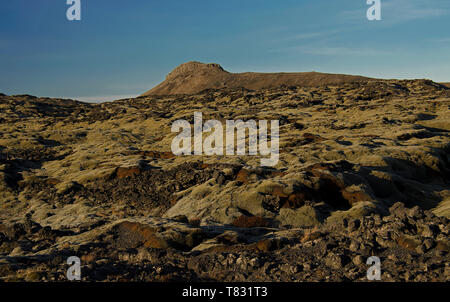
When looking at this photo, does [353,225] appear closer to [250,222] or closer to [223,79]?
[250,222]

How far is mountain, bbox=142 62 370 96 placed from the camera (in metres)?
119

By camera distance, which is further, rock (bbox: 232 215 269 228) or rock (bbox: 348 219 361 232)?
rock (bbox: 232 215 269 228)

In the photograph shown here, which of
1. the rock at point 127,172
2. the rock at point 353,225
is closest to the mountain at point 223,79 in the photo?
the rock at point 127,172

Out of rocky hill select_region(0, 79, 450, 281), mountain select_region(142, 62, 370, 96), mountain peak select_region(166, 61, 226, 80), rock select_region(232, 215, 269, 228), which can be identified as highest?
mountain peak select_region(166, 61, 226, 80)

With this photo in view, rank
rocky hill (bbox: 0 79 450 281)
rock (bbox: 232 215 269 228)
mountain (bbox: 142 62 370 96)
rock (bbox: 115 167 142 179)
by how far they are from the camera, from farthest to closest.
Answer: mountain (bbox: 142 62 370 96) < rock (bbox: 115 167 142 179) < rock (bbox: 232 215 269 228) < rocky hill (bbox: 0 79 450 281)

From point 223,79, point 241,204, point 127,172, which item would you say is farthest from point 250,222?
point 223,79

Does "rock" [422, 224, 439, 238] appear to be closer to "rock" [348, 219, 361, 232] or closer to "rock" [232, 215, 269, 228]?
→ "rock" [348, 219, 361, 232]

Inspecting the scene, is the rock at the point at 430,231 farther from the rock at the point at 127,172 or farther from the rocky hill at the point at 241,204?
the rock at the point at 127,172

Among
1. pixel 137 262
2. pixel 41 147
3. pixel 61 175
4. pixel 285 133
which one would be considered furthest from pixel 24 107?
pixel 137 262

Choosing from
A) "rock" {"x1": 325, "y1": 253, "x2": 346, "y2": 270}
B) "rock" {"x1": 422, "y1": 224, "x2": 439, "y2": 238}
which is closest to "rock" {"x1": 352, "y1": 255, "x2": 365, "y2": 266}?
"rock" {"x1": 325, "y1": 253, "x2": 346, "y2": 270}

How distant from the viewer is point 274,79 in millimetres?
125312

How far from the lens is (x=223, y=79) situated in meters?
136

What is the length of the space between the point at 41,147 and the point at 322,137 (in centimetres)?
3588
